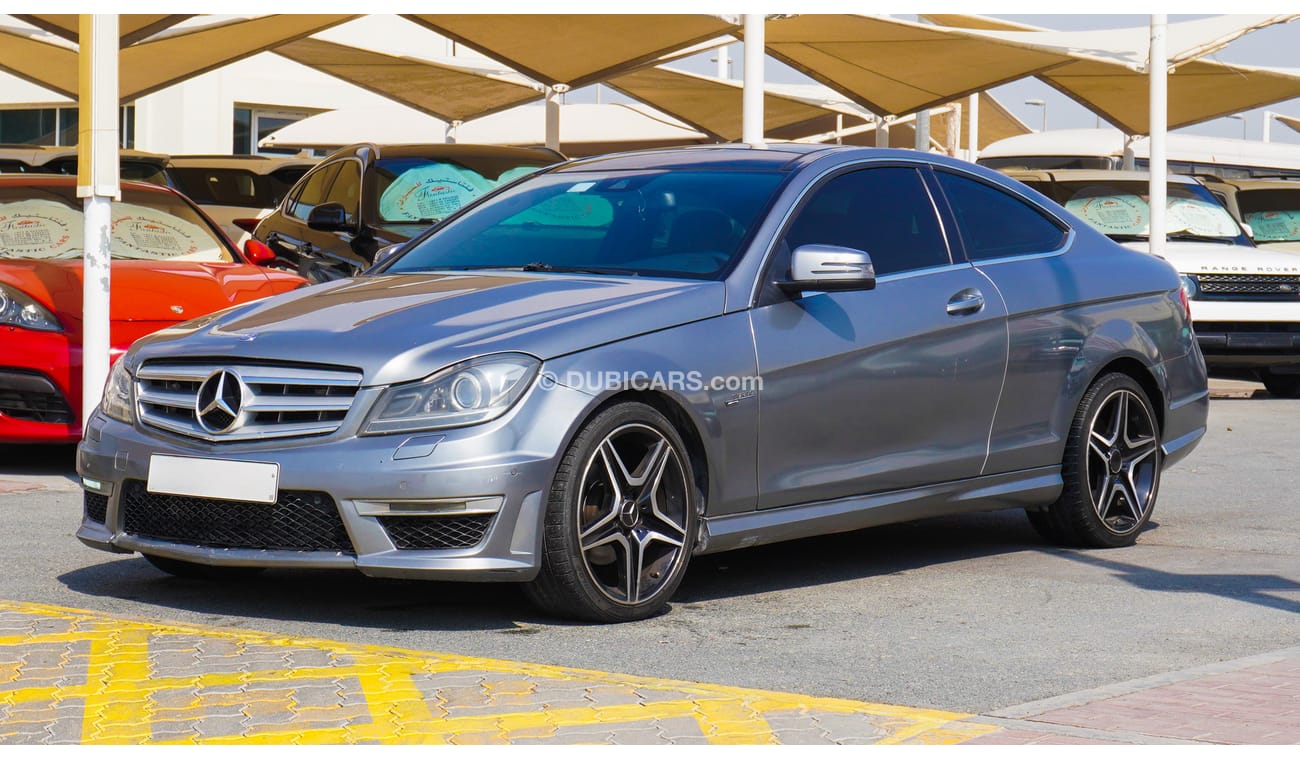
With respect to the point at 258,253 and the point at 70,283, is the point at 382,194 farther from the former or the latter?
the point at 70,283

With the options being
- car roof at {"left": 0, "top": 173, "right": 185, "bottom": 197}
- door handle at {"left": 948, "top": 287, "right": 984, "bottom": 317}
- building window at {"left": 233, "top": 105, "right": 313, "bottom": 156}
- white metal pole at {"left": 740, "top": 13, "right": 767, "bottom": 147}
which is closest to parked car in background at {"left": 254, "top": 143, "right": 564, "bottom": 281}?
car roof at {"left": 0, "top": 173, "right": 185, "bottom": 197}

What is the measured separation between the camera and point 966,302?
22.1 ft

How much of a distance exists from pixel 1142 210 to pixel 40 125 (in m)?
30.8

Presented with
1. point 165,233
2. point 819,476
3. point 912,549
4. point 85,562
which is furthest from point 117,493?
point 165,233

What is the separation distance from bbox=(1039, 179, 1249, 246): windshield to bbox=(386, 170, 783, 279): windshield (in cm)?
988

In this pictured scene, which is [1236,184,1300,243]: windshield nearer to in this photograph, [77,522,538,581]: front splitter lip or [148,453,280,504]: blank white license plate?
[77,522,538,581]: front splitter lip

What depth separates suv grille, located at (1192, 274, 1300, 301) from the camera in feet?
48.1

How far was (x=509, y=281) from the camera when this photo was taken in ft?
20.2

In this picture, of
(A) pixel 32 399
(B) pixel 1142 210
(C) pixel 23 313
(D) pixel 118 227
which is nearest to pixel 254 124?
(B) pixel 1142 210

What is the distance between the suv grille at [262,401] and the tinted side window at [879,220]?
5.83ft

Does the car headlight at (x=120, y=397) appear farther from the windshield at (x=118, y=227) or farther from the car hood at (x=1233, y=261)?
the car hood at (x=1233, y=261)

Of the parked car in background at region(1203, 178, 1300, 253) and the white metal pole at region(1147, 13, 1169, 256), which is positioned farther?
the parked car in background at region(1203, 178, 1300, 253)

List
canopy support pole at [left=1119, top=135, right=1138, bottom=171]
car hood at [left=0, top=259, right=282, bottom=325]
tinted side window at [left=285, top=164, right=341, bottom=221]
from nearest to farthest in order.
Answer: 1. car hood at [left=0, top=259, right=282, bottom=325]
2. tinted side window at [left=285, top=164, right=341, bottom=221]
3. canopy support pole at [left=1119, top=135, right=1138, bottom=171]

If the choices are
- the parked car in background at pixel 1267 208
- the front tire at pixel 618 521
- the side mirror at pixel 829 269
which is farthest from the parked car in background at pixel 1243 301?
the front tire at pixel 618 521
